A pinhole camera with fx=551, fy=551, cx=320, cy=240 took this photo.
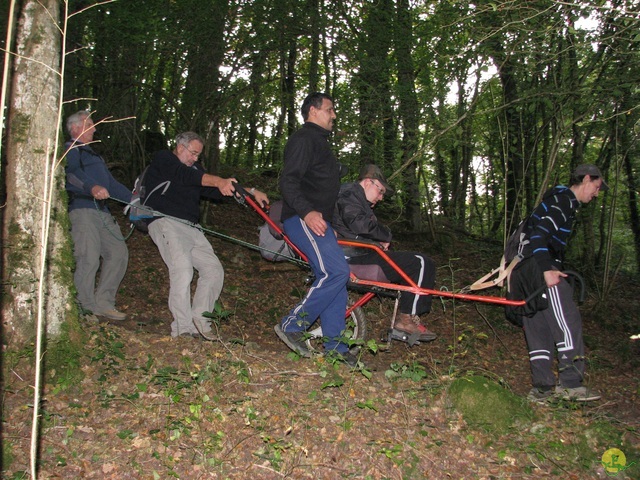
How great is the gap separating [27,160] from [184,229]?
5.78 ft

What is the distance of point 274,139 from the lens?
8.99 m

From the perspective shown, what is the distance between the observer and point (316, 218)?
4766 millimetres

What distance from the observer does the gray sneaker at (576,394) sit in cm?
473

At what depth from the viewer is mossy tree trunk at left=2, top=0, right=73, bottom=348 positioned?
12.8 ft

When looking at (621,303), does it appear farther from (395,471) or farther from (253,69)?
(395,471)

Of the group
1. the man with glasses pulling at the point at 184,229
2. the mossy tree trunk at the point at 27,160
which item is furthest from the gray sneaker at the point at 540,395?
the mossy tree trunk at the point at 27,160

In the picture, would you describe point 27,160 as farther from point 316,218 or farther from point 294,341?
point 294,341

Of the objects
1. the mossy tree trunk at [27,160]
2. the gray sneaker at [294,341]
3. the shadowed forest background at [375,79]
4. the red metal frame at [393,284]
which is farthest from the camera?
the shadowed forest background at [375,79]

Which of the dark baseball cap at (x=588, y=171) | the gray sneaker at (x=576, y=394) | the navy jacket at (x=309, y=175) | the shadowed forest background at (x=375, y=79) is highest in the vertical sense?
the shadowed forest background at (x=375, y=79)

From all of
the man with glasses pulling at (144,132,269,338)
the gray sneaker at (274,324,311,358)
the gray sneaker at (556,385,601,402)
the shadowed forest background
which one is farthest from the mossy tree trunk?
the gray sneaker at (556,385,601,402)

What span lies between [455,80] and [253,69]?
3.16m

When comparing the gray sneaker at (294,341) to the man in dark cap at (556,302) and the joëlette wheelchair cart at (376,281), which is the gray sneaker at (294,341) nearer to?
the joëlette wheelchair cart at (376,281)

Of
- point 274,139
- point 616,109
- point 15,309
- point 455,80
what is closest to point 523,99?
point 455,80

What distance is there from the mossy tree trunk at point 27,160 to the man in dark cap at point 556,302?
4.13 metres
